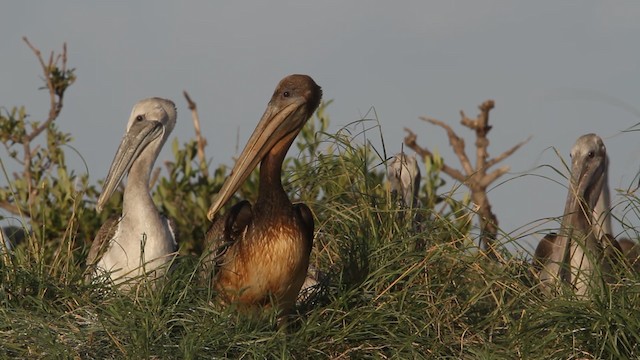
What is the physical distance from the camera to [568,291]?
636 centimetres

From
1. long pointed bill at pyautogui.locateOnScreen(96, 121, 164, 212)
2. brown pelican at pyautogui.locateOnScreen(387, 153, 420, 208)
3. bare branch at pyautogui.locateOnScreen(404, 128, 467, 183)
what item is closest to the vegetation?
brown pelican at pyautogui.locateOnScreen(387, 153, 420, 208)

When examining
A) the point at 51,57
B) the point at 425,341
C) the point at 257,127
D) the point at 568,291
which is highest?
the point at 51,57

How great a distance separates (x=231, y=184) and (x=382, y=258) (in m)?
0.99

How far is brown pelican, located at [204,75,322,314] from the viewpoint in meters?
6.78

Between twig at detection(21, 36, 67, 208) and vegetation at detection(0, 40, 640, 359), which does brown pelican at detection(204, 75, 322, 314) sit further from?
twig at detection(21, 36, 67, 208)

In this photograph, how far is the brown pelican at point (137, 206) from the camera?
8453 millimetres

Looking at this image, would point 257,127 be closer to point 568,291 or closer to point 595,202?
point 568,291

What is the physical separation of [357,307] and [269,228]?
65 centimetres

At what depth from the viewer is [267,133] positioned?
24.0ft

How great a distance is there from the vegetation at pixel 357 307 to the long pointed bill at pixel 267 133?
561mm

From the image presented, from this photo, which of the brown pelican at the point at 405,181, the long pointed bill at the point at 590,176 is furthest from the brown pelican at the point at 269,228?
the long pointed bill at the point at 590,176

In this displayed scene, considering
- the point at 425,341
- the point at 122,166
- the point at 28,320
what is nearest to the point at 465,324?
the point at 425,341

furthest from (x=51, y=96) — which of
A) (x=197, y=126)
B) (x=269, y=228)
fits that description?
(x=269, y=228)

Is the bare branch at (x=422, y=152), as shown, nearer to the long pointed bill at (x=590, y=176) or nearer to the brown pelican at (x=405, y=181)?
the brown pelican at (x=405, y=181)
